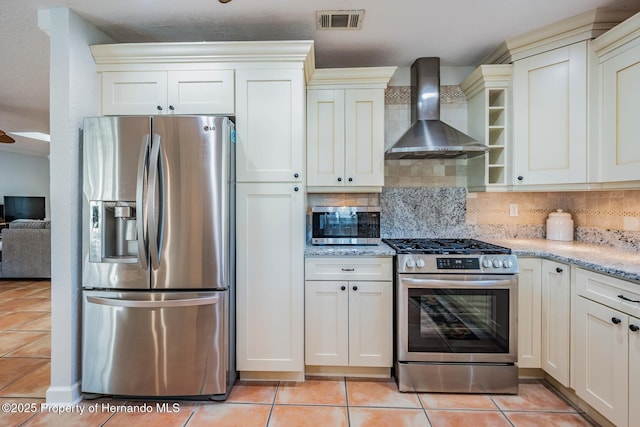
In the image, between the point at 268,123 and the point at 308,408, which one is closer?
the point at 308,408

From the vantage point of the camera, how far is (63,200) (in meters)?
1.95

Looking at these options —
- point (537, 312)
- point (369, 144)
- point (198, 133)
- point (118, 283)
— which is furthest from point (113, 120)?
point (537, 312)

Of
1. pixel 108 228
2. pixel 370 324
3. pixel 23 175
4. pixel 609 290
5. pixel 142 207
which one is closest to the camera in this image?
pixel 609 290

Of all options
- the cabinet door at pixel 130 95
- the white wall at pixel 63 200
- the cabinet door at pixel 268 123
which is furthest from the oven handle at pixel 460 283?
the white wall at pixel 63 200

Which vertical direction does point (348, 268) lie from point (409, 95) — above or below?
below

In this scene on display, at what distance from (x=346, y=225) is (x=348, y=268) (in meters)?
0.37

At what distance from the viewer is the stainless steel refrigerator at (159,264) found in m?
1.90

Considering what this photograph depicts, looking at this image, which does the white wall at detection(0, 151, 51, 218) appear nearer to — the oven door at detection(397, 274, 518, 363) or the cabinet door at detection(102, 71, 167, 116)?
the cabinet door at detection(102, 71, 167, 116)

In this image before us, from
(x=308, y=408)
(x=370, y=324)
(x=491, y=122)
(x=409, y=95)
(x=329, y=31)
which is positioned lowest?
(x=308, y=408)

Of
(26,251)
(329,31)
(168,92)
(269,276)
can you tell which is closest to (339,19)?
(329,31)

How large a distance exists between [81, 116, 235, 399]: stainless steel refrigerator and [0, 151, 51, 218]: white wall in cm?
782

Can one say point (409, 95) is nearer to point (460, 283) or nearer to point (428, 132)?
point (428, 132)

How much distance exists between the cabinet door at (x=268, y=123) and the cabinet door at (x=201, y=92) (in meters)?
0.07

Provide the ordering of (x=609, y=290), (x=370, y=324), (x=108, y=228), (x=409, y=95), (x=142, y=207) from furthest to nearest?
(x=409, y=95), (x=370, y=324), (x=108, y=228), (x=142, y=207), (x=609, y=290)
